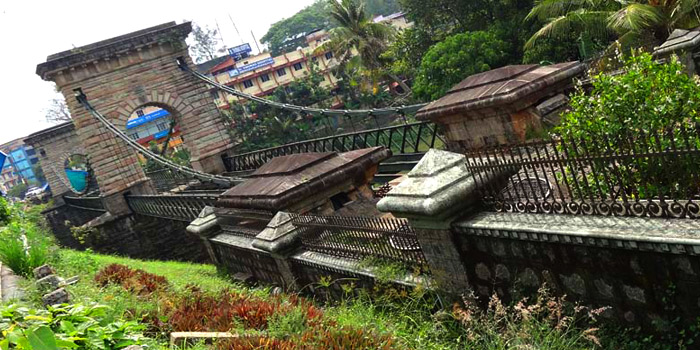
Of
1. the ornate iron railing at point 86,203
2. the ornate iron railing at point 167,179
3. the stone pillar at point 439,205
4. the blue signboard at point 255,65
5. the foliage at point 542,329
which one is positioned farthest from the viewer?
the blue signboard at point 255,65

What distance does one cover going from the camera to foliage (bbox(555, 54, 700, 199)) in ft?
11.2

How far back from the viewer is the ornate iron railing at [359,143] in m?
10.3

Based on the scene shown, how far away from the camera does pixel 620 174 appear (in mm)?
3371

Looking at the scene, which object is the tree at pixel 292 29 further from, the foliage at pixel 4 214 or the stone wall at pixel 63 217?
the foliage at pixel 4 214

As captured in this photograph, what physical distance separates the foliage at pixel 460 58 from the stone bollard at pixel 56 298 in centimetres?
1532

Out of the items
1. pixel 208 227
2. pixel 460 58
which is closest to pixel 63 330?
pixel 208 227

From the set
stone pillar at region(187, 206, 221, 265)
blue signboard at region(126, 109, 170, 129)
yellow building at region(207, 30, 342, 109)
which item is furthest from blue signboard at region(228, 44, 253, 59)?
stone pillar at region(187, 206, 221, 265)

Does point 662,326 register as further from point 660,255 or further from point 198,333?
point 198,333

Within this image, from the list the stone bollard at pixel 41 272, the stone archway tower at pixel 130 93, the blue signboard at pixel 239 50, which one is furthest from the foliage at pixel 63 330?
the blue signboard at pixel 239 50

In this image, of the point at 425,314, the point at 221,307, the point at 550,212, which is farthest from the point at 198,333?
the point at 550,212

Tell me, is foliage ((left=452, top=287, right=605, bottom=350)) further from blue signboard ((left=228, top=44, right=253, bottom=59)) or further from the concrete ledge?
blue signboard ((left=228, top=44, right=253, bottom=59))

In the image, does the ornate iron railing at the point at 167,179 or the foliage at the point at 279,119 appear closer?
the ornate iron railing at the point at 167,179

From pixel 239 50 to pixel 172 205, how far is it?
3944 cm

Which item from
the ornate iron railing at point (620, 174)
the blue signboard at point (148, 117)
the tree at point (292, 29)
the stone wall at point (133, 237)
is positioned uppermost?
the tree at point (292, 29)
